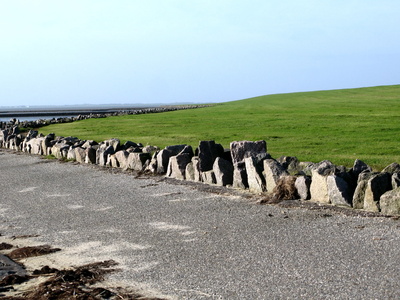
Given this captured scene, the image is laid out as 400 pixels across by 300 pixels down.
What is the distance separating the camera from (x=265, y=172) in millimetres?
11367

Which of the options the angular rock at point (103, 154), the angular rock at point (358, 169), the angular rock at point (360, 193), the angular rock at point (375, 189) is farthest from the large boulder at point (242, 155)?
the angular rock at point (103, 154)

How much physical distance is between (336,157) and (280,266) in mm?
8396

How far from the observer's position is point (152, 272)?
674 centimetres

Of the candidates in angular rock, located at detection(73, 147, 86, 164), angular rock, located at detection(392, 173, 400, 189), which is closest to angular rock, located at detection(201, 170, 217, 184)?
angular rock, located at detection(392, 173, 400, 189)

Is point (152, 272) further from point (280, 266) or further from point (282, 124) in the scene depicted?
point (282, 124)

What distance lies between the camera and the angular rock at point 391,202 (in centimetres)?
873

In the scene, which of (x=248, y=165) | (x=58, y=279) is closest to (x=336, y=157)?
(x=248, y=165)

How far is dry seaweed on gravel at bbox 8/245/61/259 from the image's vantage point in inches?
310

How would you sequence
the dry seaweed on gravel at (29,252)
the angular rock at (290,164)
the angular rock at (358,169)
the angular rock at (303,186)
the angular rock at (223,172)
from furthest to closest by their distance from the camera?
the angular rock at (223,172)
the angular rock at (290,164)
the angular rock at (303,186)
the angular rock at (358,169)
the dry seaweed on gravel at (29,252)

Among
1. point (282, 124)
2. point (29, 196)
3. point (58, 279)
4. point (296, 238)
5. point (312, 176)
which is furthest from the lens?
point (282, 124)

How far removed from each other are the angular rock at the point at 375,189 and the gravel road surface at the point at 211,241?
1.65 feet

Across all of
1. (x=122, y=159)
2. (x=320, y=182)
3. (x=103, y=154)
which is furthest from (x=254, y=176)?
(x=103, y=154)

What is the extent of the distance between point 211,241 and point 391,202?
2924 millimetres

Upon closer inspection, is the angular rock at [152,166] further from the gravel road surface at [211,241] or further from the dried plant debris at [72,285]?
the dried plant debris at [72,285]
